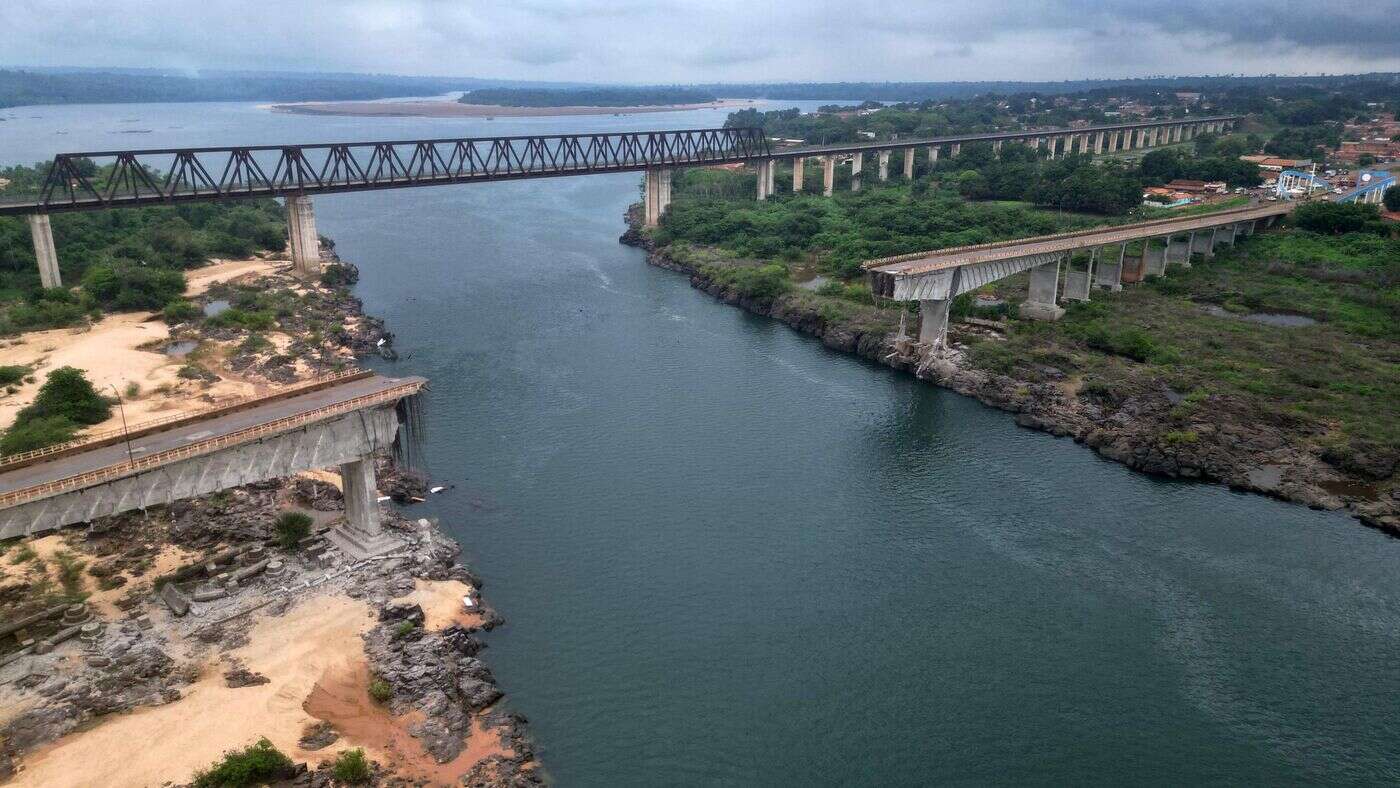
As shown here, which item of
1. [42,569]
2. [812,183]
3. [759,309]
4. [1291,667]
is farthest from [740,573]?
[812,183]

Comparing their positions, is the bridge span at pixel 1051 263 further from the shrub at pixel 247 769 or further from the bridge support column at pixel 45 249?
the bridge support column at pixel 45 249

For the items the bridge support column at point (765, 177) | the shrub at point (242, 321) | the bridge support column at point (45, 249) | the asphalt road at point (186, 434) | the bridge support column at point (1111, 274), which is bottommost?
the shrub at point (242, 321)

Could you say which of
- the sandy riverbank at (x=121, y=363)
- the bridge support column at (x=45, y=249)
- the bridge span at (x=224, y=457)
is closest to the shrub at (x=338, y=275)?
the sandy riverbank at (x=121, y=363)

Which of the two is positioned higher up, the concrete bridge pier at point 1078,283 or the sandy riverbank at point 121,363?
the concrete bridge pier at point 1078,283

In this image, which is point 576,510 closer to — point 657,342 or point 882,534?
point 882,534

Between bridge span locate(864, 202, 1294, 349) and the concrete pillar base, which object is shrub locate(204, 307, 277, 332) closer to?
bridge span locate(864, 202, 1294, 349)

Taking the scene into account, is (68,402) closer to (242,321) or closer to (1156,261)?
(242,321)
